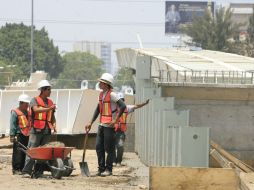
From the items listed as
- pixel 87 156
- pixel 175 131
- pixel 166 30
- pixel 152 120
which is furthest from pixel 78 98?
pixel 166 30

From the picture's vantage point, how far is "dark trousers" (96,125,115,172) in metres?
16.6

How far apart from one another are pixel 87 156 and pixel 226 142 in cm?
354

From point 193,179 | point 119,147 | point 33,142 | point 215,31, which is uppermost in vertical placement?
point 215,31

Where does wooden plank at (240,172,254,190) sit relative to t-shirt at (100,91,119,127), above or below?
below

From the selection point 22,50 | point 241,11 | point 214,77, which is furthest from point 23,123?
point 241,11

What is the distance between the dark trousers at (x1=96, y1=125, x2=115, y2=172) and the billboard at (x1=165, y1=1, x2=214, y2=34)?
108 metres

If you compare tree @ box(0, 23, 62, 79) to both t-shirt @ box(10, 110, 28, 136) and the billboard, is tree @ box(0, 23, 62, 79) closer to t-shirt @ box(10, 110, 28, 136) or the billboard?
the billboard

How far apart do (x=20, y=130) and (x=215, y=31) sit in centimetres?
5511

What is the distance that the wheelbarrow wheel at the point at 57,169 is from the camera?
1585 cm

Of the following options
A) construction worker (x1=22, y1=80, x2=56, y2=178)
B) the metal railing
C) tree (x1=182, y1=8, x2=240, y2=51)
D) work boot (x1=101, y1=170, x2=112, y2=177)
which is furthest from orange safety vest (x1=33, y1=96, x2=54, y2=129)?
tree (x1=182, y1=8, x2=240, y2=51)

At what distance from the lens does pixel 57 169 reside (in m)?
15.9

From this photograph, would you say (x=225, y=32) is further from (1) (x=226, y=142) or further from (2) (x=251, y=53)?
(1) (x=226, y=142)

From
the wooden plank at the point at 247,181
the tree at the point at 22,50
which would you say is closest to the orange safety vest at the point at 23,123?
the wooden plank at the point at 247,181

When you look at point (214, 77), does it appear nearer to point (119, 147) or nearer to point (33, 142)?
point (119, 147)
